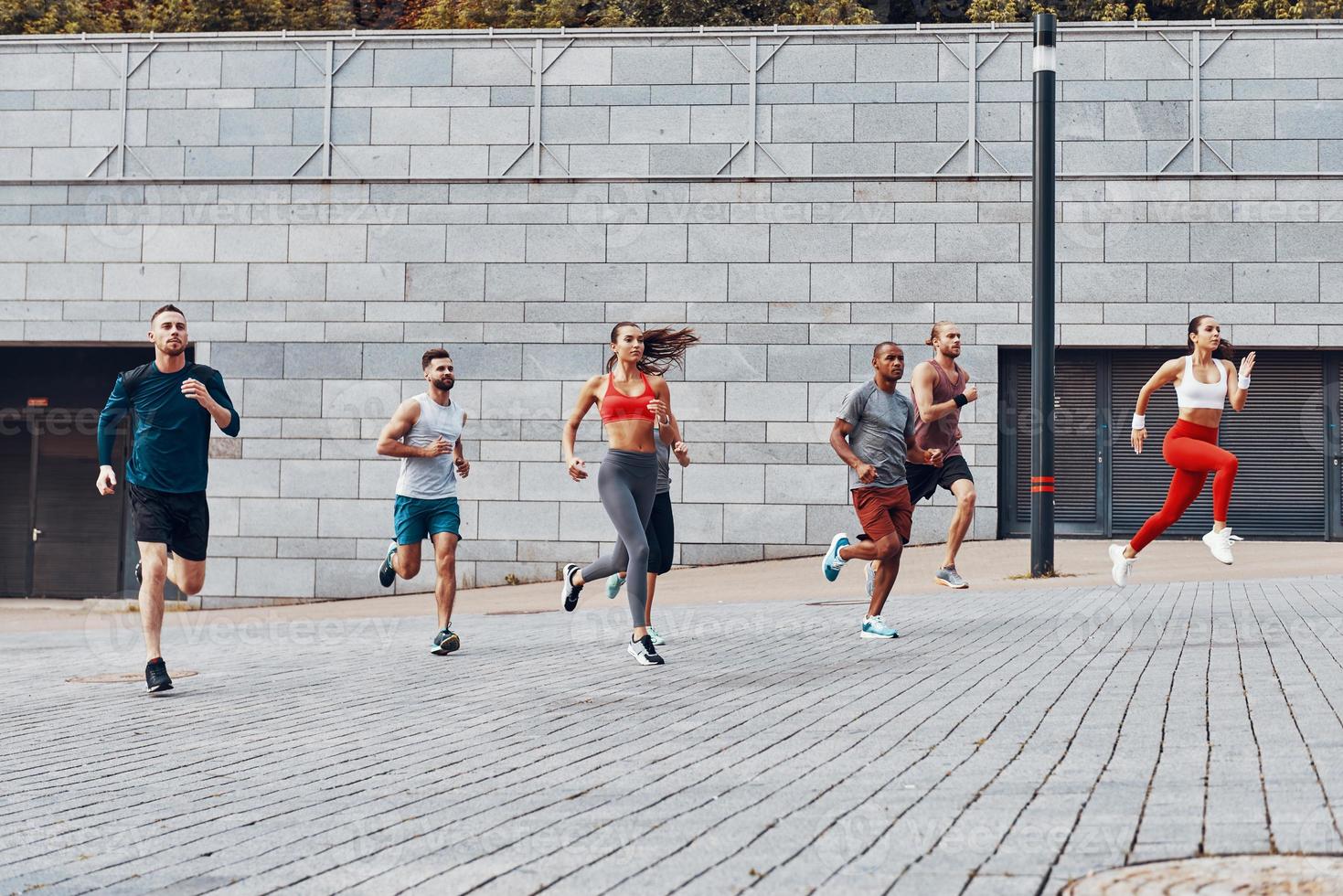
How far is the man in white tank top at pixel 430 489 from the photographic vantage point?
8.88 meters

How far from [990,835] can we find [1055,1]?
26924 millimetres

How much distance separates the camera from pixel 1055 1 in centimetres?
2800

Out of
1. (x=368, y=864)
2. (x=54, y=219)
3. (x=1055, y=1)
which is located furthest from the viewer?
(x=1055, y=1)

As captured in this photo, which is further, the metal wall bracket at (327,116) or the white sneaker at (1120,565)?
the metal wall bracket at (327,116)

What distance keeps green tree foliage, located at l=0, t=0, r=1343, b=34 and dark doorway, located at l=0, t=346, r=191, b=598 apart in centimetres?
1003

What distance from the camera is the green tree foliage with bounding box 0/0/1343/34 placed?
86.1 ft

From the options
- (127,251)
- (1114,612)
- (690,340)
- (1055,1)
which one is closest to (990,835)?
(690,340)

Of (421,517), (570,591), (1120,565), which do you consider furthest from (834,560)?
(1120,565)

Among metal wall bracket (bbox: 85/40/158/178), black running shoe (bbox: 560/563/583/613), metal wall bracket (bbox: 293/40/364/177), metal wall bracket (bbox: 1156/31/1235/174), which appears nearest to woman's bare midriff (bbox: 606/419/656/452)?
black running shoe (bbox: 560/563/583/613)

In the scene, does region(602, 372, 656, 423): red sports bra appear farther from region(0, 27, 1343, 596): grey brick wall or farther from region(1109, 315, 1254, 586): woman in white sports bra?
region(0, 27, 1343, 596): grey brick wall

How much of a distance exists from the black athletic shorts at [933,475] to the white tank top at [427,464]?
3784 mm

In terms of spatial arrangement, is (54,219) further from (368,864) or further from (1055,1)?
(1055,1)

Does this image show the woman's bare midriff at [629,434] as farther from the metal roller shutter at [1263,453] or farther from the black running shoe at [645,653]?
the metal roller shutter at [1263,453]

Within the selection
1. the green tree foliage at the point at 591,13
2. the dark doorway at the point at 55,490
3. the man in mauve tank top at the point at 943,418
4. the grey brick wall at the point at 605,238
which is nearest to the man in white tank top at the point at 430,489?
the man in mauve tank top at the point at 943,418
